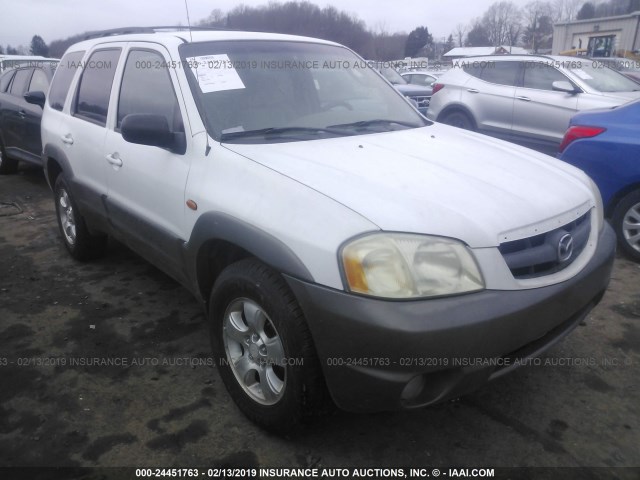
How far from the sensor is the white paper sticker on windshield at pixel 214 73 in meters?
2.81

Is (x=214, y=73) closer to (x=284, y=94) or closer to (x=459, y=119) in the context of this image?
(x=284, y=94)

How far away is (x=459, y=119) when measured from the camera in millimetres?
8719

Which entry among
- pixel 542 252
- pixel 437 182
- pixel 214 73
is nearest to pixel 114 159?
pixel 214 73

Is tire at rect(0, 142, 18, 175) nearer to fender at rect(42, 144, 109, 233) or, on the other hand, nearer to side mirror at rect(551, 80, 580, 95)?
fender at rect(42, 144, 109, 233)

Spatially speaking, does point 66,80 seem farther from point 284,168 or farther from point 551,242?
point 551,242

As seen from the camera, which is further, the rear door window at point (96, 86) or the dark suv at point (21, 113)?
the dark suv at point (21, 113)

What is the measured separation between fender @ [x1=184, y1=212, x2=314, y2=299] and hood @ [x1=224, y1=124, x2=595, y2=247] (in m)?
0.28

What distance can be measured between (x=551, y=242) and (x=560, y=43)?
51.3m

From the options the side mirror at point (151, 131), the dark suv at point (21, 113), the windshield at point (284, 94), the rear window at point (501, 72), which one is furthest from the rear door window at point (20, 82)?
the rear window at point (501, 72)

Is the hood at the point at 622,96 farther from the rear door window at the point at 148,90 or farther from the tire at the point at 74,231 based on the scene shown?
the tire at the point at 74,231

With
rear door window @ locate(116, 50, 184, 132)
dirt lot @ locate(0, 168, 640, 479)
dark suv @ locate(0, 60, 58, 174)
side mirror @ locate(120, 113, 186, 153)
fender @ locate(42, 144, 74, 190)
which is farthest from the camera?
dark suv @ locate(0, 60, 58, 174)

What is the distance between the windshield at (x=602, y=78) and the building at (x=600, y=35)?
121ft

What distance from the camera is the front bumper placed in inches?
72.8

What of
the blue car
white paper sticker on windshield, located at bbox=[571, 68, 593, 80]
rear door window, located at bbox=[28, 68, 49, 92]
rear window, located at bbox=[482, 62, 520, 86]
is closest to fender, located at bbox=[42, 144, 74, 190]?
rear door window, located at bbox=[28, 68, 49, 92]
